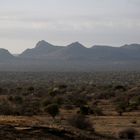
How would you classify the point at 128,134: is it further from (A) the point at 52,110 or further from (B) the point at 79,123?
(A) the point at 52,110

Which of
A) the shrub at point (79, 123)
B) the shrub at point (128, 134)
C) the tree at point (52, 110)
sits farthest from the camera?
the tree at point (52, 110)

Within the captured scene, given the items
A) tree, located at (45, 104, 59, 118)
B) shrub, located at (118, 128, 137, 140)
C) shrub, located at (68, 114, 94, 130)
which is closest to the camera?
shrub, located at (118, 128, 137, 140)

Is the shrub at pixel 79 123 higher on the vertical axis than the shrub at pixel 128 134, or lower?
higher

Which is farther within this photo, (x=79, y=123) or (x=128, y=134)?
(x=79, y=123)

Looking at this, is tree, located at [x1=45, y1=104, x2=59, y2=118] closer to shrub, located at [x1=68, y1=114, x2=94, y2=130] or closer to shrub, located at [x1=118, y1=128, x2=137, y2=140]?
shrub, located at [x1=68, y1=114, x2=94, y2=130]

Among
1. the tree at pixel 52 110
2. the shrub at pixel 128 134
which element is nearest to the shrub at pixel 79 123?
the shrub at pixel 128 134

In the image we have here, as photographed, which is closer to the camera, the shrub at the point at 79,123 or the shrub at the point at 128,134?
the shrub at the point at 128,134

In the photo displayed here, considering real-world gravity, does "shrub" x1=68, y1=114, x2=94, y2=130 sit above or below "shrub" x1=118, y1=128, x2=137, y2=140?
above

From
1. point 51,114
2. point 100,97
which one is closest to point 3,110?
point 51,114

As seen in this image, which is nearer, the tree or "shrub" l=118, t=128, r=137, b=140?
"shrub" l=118, t=128, r=137, b=140

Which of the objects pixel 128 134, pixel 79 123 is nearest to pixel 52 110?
pixel 79 123

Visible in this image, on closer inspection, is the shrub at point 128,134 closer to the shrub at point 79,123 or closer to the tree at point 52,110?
the shrub at point 79,123

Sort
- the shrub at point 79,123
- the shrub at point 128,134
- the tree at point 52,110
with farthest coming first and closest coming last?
the tree at point 52,110 < the shrub at point 79,123 < the shrub at point 128,134

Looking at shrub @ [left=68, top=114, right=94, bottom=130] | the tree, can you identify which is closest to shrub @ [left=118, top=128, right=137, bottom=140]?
shrub @ [left=68, top=114, right=94, bottom=130]
